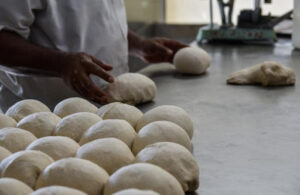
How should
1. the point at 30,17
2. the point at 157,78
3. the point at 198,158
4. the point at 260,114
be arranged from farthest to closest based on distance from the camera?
the point at 157,78 → the point at 30,17 → the point at 260,114 → the point at 198,158

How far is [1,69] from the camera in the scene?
2.13 metres

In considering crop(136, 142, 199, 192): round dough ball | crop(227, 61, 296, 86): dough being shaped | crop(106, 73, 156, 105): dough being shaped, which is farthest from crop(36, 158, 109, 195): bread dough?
crop(227, 61, 296, 86): dough being shaped

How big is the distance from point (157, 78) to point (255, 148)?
100 centimetres

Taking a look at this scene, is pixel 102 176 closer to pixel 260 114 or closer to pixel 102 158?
pixel 102 158

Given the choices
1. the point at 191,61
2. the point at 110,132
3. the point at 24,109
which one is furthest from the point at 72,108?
the point at 191,61

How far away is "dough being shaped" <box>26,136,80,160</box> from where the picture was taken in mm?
1156

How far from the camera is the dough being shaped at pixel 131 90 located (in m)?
1.87

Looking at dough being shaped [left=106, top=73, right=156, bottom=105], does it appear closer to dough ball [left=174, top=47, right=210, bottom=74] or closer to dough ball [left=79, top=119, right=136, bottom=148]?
dough ball [left=174, top=47, right=210, bottom=74]

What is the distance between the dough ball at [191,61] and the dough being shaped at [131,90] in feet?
1.52

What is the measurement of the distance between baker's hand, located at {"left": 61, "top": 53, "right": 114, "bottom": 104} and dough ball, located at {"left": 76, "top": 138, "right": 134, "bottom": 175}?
0.61 meters

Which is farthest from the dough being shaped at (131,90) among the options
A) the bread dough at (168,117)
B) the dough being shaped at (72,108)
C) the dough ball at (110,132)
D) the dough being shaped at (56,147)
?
the dough being shaped at (56,147)

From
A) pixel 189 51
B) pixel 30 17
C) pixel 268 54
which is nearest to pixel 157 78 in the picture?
pixel 189 51

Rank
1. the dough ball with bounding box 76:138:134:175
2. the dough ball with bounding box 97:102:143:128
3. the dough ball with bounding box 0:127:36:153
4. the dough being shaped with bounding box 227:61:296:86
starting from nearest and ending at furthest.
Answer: the dough ball with bounding box 76:138:134:175, the dough ball with bounding box 0:127:36:153, the dough ball with bounding box 97:102:143:128, the dough being shaped with bounding box 227:61:296:86

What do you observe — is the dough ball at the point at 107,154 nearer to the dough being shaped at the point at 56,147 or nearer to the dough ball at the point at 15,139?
the dough being shaped at the point at 56,147
